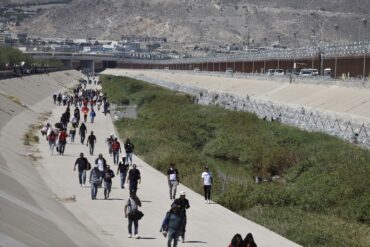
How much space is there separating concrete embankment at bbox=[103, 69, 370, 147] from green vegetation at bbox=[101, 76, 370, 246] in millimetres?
1350

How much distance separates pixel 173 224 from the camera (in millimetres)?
Result: 16500

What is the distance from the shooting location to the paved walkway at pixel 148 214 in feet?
61.5

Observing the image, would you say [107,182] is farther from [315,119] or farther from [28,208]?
[315,119]

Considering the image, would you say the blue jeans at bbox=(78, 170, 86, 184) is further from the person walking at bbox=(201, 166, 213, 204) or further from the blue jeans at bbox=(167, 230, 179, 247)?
the blue jeans at bbox=(167, 230, 179, 247)

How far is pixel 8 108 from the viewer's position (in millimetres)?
47219

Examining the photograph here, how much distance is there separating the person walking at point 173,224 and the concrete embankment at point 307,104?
17.9 metres

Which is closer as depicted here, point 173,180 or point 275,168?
point 173,180

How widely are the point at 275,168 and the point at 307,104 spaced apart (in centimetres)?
2467

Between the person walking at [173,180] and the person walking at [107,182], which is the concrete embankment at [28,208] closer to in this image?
the person walking at [107,182]

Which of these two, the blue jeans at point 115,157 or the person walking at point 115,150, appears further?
the blue jeans at point 115,157

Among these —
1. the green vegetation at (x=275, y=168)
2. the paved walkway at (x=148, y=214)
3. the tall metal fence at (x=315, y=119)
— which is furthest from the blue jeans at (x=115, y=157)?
the tall metal fence at (x=315, y=119)

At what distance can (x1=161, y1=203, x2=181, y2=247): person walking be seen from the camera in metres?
16.5

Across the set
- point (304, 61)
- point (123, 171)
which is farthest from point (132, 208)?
point (304, 61)

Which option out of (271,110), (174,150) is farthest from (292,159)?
(271,110)
